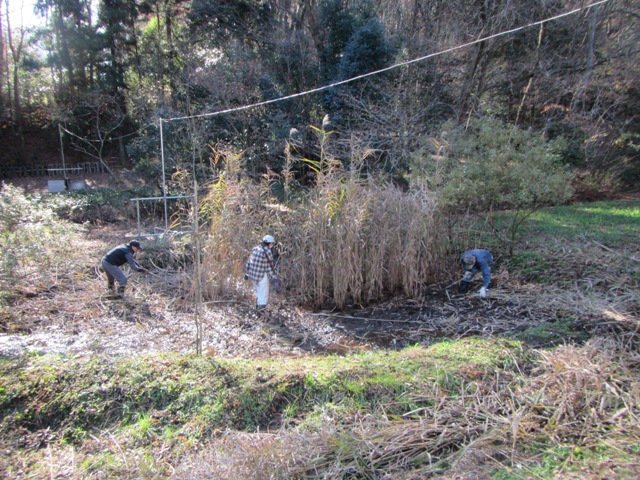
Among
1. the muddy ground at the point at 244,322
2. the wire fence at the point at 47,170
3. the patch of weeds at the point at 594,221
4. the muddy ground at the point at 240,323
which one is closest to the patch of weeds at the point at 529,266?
the muddy ground at the point at 244,322

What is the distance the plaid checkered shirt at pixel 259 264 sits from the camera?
642 cm

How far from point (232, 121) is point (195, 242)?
9.92 m

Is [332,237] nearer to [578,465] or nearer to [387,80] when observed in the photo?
[578,465]

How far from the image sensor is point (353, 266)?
22.2 ft

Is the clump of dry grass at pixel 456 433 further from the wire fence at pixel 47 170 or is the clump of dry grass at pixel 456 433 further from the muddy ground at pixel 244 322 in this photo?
the wire fence at pixel 47 170

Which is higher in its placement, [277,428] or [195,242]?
[195,242]

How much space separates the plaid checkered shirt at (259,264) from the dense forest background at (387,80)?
4821mm

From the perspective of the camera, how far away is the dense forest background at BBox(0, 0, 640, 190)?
12234 millimetres

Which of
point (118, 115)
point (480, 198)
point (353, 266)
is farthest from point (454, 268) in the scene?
point (118, 115)

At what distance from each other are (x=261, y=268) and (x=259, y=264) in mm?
67

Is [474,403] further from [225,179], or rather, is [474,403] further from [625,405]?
[225,179]

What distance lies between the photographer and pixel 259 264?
6.42 metres

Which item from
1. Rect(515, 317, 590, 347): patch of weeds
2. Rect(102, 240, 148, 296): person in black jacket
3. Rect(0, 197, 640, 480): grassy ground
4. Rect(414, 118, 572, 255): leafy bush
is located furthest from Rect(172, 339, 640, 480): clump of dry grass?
Rect(102, 240, 148, 296): person in black jacket

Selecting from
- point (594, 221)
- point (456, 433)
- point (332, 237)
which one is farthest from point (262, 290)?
point (594, 221)
